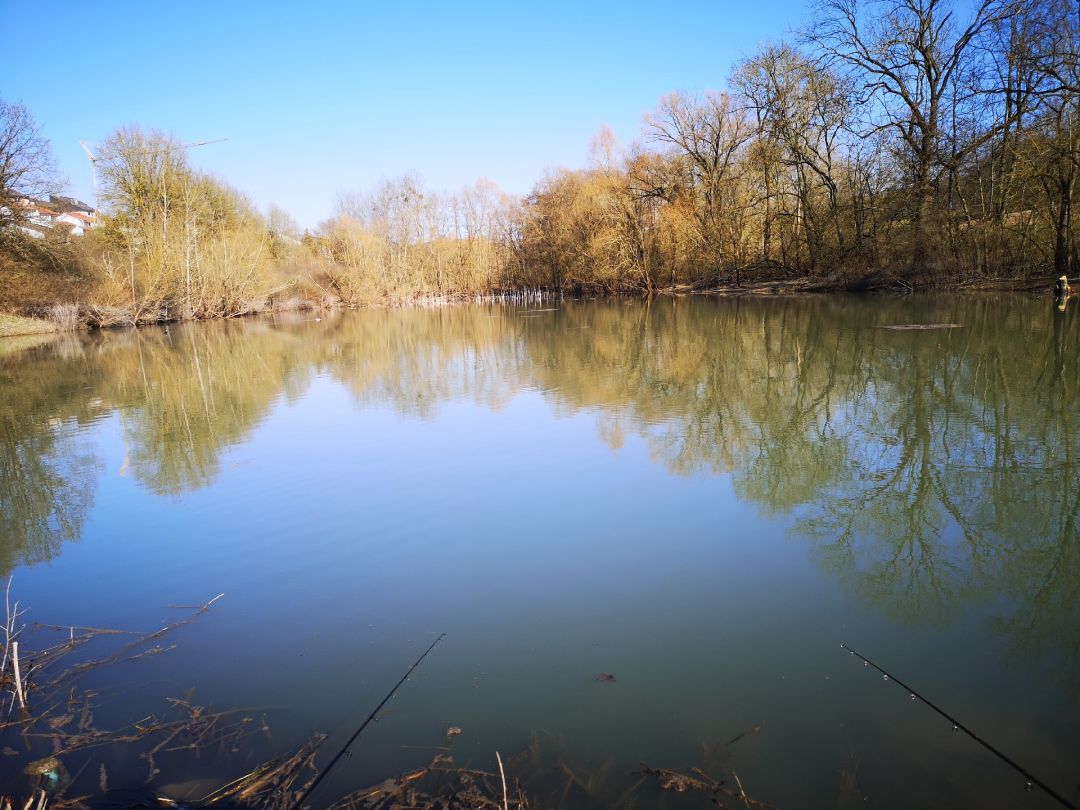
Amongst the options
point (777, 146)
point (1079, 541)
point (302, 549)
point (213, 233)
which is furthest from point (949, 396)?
point (213, 233)

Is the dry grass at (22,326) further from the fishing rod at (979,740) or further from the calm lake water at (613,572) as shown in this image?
the fishing rod at (979,740)

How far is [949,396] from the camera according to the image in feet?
25.4

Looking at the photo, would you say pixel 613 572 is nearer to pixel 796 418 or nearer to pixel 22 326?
pixel 796 418

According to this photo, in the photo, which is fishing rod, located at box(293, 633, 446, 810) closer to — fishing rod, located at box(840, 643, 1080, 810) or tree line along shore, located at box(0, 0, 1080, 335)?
fishing rod, located at box(840, 643, 1080, 810)

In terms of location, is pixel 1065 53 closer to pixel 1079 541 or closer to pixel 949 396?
pixel 949 396

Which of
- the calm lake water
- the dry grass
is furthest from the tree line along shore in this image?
the calm lake water

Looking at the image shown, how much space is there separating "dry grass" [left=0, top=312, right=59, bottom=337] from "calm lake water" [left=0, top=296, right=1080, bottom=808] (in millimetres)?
21362

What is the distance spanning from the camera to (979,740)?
2359mm

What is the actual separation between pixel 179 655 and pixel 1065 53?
23955 mm

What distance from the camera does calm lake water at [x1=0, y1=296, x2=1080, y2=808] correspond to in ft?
8.17

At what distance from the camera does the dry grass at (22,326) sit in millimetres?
25812

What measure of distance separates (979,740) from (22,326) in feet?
110

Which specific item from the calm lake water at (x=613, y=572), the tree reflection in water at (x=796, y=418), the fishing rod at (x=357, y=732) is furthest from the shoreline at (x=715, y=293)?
the fishing rod at (x=357, y=732)

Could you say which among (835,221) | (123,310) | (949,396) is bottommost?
(949,396)
